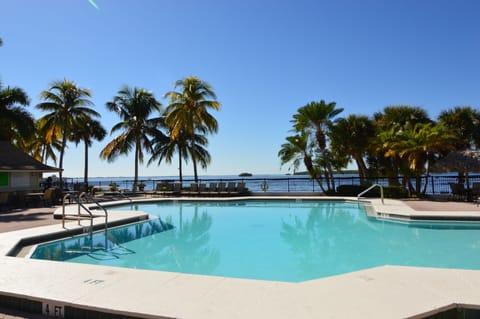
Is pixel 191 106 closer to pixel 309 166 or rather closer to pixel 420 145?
pixel 309 166

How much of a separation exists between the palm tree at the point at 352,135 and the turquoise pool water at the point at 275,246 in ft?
22.3

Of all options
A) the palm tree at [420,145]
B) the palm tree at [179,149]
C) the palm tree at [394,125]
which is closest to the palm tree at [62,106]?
the palm tree at [179,149]

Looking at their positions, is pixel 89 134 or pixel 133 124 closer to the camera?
pixel 133 124

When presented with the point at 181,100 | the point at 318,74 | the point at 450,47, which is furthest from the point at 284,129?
the point at 450,47

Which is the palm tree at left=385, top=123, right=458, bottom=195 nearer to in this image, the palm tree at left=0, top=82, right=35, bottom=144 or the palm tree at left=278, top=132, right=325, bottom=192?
the palm tree at left=278, top=132, right=325, bottom=192

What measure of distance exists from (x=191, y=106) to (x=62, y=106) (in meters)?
8.45

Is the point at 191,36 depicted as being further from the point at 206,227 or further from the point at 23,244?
the point at 23,244

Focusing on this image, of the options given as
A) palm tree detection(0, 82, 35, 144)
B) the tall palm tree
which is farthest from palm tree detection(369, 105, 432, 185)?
the tall palm tree

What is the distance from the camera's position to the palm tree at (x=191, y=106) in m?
20.9

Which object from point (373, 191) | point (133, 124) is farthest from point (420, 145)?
point (133, 124)

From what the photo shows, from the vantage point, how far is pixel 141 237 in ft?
27.3

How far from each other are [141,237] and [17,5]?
22.9ft

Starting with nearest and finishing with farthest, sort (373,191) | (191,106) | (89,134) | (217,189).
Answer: (373,191) → (217,189) → (191,106) → (89,134)

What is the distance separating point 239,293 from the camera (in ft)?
11.2
